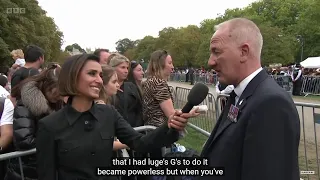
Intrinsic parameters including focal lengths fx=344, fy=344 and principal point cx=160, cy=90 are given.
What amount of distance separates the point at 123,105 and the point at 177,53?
60.0 metres

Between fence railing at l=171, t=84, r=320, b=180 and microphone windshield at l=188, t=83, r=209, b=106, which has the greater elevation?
microphone windshield at l=188, t=83, r=209, b=106

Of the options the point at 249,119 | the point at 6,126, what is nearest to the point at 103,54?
the point at 6,126

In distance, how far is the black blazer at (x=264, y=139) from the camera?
1607mm

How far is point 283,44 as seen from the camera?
43.9 meters

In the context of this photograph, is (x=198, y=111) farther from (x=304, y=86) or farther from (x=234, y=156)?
(x=304, y=86)

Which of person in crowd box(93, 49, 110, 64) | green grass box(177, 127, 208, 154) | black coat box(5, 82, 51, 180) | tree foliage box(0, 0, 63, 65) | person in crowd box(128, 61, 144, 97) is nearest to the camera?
black coat box(5, 82, 51, 180)

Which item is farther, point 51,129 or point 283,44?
point 283,44

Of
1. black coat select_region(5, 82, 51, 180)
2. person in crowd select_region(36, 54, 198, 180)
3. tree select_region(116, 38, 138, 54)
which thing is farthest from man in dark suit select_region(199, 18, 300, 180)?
tree select_region(116, 38, 138, 54)

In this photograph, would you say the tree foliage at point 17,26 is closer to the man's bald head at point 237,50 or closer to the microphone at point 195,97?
the microphone at point 195,97

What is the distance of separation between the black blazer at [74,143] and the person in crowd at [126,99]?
1942 mm

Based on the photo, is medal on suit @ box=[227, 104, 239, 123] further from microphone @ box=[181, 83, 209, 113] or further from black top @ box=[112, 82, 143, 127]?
black top @ box=[112, 82, 143, 127]

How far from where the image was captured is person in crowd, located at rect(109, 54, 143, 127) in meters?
4.51


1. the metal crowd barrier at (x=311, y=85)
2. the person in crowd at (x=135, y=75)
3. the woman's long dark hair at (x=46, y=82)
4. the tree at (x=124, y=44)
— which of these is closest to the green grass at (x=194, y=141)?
the person in crowd at (x=135, y=75)

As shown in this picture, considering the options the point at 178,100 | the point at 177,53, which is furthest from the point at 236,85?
the point at 177,53
